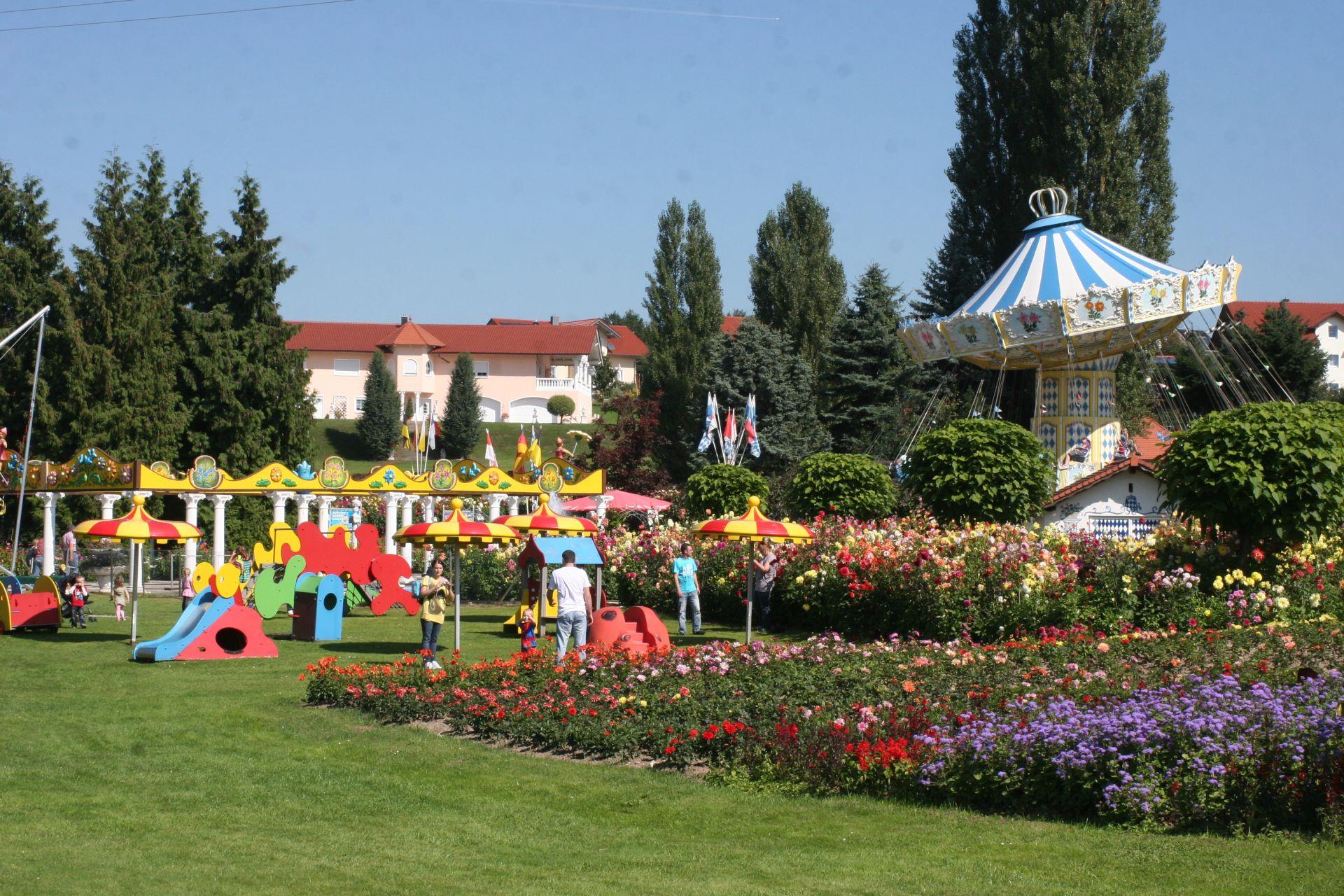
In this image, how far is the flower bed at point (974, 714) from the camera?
324 inches

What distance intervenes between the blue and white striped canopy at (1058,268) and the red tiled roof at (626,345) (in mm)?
64508

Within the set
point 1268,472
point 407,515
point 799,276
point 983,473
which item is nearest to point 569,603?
point 1268,472

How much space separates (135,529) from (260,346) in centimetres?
2695

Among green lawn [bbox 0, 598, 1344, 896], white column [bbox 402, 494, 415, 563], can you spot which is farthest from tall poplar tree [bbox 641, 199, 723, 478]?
green lawn [bbox 0, 598, 1344, 896]

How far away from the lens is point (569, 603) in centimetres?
1555

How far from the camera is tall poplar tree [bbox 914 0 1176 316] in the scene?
1601 inches

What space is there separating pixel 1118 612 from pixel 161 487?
1944 centimetres

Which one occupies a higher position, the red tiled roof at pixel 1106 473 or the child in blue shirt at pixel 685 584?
the red tiled roof at pixel 1106 473

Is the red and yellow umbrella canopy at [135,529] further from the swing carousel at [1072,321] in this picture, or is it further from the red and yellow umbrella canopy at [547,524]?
the swing carousel at [1072,321]

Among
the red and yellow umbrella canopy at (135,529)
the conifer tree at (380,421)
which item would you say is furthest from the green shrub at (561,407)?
the red and yellow umbrella canopy at (135,529)

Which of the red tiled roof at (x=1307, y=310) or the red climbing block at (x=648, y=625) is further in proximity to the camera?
the red tiled roof at (x=1307, y=310)

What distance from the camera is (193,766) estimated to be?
1080 centimetres

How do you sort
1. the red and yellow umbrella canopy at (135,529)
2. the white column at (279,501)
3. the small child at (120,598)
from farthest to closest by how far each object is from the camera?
1. the white column at (279,501)
2. the small child at (120,598)
3. the red and yellow umbrella canopy at (135,529)

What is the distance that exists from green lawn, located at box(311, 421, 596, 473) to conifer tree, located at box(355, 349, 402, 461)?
599 millimetres
